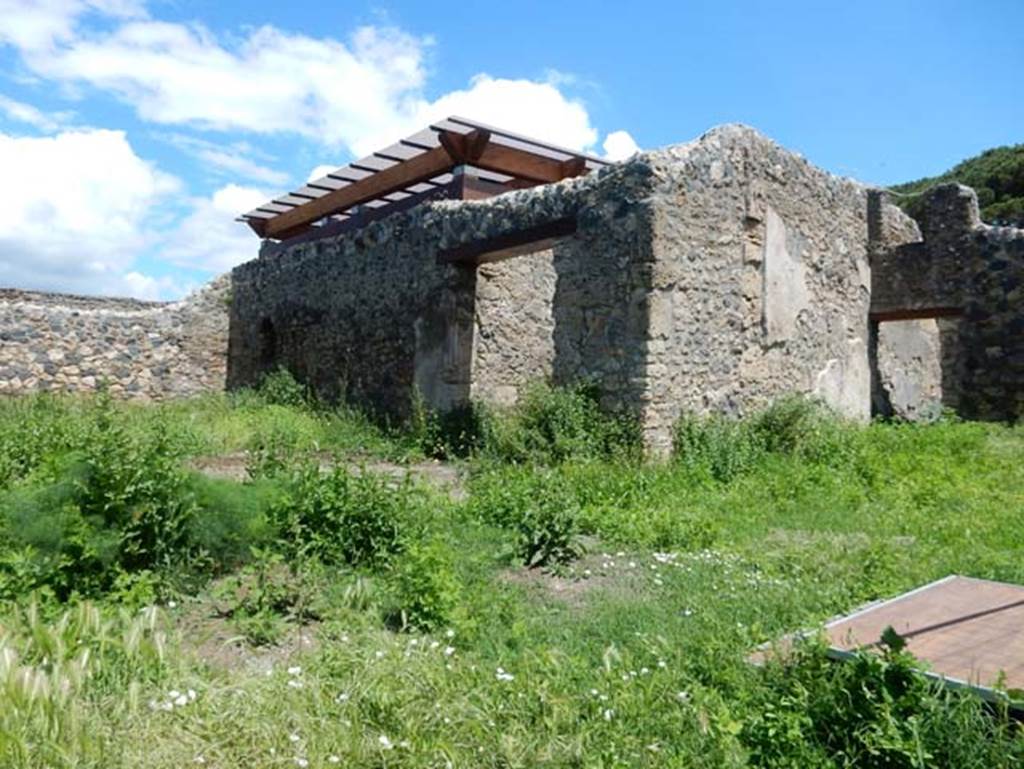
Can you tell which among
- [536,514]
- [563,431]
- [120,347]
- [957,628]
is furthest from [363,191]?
[957,628]

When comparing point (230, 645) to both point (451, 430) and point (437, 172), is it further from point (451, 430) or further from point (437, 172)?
point (437, 172)

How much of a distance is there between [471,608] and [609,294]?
4.80 meters

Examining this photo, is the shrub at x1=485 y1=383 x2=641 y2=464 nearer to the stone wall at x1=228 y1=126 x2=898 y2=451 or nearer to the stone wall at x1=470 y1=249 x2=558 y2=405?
the stone wall at x1=228 y1=126 x2=898 y2=451

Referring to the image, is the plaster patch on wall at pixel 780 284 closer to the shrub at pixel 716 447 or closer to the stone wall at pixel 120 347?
the shrub at pixel 716 447

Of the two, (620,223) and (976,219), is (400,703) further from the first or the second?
(976,219)

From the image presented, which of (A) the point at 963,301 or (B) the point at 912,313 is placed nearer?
(B) the point at 912,313

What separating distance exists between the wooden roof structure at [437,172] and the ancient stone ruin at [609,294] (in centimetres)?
4

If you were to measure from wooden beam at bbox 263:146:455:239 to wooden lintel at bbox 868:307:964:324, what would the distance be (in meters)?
6.19

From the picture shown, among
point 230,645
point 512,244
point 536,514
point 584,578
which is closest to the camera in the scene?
point 230,645

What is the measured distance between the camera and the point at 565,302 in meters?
8.70

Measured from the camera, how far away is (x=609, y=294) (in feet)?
Answer: 27.0

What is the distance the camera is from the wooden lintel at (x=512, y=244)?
346 inches

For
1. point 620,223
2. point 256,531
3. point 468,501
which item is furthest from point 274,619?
point 620,223

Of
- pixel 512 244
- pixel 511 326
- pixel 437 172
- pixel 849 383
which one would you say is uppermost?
pixel 437 172
